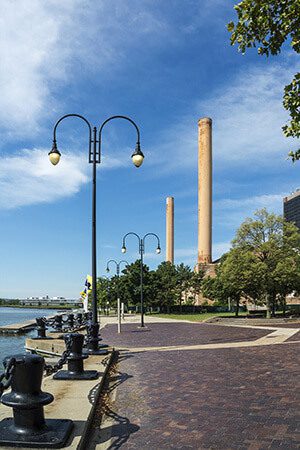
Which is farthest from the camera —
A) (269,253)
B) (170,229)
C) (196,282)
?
(170,229)

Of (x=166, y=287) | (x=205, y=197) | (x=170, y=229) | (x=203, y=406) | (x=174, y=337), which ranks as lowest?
(x=174, y=337)

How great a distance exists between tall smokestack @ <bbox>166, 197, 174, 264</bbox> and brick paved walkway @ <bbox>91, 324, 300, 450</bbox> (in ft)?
323

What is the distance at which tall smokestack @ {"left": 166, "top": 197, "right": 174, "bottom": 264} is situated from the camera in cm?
11131

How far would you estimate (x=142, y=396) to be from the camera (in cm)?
816

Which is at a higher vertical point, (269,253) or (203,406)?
(269,253)

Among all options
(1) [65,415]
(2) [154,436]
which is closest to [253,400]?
(2) [154,436]

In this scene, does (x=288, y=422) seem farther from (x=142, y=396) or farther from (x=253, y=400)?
(x=142, y=396)

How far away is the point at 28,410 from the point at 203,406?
10.9 ft

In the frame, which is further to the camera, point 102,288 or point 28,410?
→ point 102,288

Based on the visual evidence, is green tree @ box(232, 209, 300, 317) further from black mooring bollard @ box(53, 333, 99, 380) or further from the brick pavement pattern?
black mooring bollard @ box(53, 333, 99, 380)

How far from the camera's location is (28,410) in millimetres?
4984

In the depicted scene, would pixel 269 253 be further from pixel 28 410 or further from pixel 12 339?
pixel 28 410

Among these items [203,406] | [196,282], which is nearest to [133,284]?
[196,282]

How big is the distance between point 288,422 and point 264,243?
3486 centimetres
